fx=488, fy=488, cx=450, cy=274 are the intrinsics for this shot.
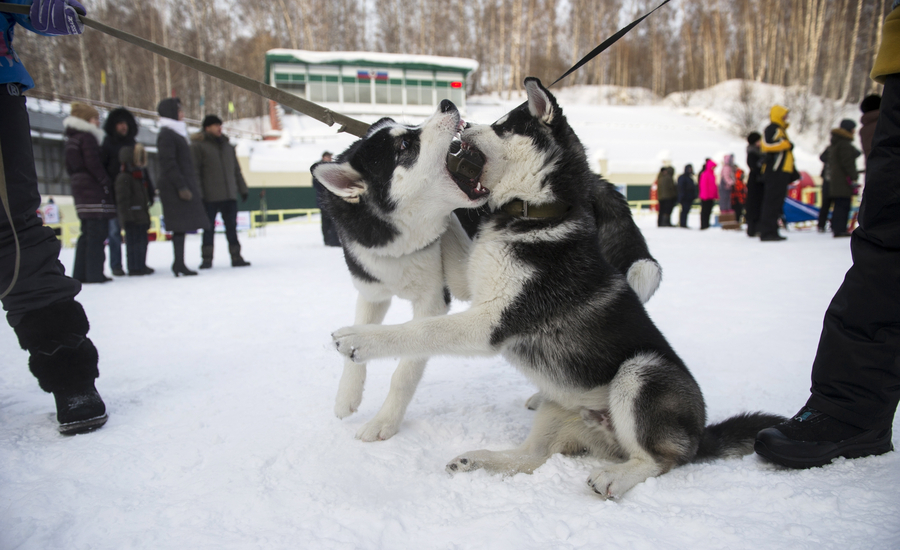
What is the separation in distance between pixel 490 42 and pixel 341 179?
162 ft

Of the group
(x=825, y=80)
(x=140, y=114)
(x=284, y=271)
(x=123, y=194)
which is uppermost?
(x=825, y=80)

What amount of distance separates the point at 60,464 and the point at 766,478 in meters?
2.72

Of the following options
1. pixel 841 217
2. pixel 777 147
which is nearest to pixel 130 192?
pixel 777 147

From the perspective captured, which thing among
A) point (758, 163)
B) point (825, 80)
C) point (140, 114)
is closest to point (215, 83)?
point (140, 114)

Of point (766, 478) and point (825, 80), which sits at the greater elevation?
point (825, 80)

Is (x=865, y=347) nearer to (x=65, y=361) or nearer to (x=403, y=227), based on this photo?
(x=403, y=227)

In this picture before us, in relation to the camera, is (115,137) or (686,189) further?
(686,189)

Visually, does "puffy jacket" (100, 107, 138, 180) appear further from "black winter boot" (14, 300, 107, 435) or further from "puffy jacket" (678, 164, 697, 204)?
"puffy jacket" (678, 164, 697, 204)

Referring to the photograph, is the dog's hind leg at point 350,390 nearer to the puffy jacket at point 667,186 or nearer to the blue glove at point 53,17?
the blue glove at point 53,17

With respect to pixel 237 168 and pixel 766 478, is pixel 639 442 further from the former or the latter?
pixel 237 168

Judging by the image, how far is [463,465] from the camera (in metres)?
1.92

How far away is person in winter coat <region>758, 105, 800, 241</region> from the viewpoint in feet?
28.4

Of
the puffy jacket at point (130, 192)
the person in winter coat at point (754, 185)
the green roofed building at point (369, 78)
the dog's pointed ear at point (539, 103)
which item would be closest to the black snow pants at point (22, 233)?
the dog's pointed ear at point (539, 103)

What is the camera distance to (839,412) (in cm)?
185
